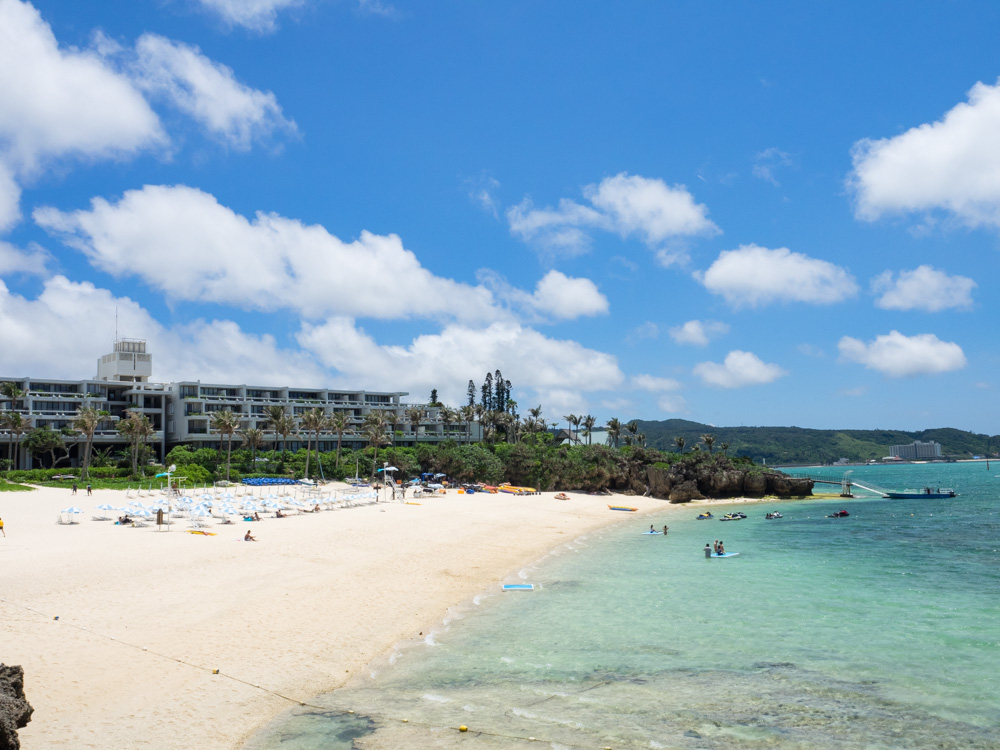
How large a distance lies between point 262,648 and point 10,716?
23.2 ft

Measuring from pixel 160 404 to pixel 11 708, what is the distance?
7771 centimetres

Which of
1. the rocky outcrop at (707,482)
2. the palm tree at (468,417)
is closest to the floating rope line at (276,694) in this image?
the rocky outcrop at (707,482)

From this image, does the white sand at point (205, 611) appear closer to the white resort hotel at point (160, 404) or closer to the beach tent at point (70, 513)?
the beach tent at point (70, 513)

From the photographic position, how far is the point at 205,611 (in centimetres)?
1880

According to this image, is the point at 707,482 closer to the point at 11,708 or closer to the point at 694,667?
the point at 694,667

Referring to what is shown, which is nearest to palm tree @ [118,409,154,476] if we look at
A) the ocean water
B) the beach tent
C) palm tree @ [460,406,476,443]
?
the beach tent

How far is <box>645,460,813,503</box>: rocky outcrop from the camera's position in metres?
72.3

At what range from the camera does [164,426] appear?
257 ft

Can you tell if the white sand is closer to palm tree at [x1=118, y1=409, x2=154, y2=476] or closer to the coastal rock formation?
the coastal rock formation

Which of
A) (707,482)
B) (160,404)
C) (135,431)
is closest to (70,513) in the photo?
(135,431)

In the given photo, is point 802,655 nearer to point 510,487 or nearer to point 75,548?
point 75,548

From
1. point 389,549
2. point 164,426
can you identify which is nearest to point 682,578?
point 389,549

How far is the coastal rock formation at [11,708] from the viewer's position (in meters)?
9.12

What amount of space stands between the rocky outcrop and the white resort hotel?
37.0m
